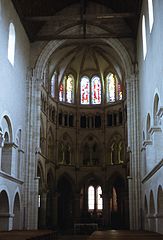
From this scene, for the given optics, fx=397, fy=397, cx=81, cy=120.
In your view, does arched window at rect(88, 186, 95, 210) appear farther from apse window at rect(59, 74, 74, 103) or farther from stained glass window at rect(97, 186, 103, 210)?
apse window at rect(59, 74, 74, 103)

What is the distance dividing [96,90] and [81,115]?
3.45 m

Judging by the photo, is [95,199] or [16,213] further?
[95,199]

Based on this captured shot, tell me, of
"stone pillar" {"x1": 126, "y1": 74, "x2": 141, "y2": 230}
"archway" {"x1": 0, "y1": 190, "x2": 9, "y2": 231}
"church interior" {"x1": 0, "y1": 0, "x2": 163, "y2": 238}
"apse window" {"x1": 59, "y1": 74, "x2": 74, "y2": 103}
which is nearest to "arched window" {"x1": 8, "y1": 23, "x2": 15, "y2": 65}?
"church interior" {"x1": 0, "y1": 0, "x2": 163, "y2": 238}

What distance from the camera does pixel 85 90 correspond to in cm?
4609

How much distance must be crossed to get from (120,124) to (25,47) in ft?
55.5

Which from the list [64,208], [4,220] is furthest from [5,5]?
[64,208]

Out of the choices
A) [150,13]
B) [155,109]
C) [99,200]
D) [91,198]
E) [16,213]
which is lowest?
[16,213]

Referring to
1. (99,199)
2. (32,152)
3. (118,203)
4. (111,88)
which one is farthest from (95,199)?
(32,152)

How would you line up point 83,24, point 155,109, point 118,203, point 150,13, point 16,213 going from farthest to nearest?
point 118,203, point 83,24, point 16,213, point 150,13, point 155,109

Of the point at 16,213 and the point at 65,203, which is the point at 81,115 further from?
the point at 16,213

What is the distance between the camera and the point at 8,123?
25.2 m

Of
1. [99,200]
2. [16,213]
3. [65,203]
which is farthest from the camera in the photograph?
[99,200]

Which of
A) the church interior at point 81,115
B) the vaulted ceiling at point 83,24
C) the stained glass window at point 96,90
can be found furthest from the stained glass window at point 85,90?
the vaulted ceiling at point 83,24

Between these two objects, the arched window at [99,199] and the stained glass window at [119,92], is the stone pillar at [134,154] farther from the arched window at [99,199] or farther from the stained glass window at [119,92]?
the arched window at [99,199]
